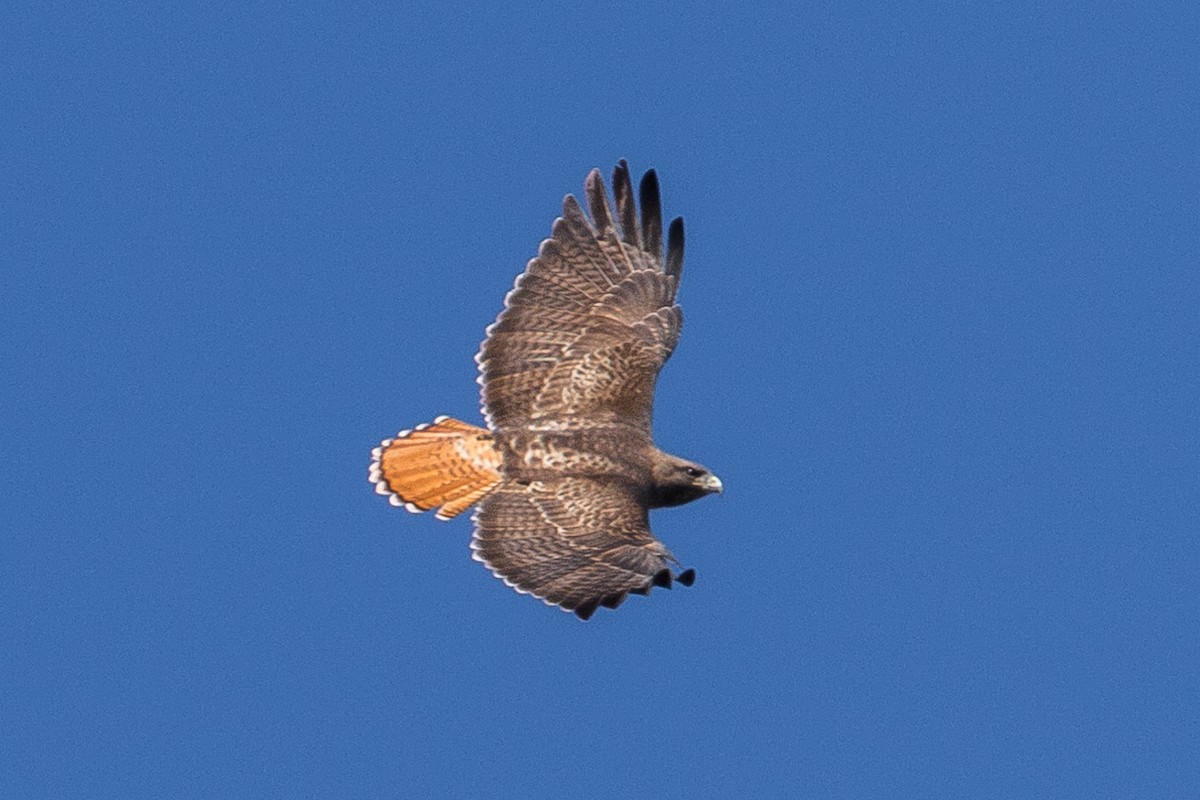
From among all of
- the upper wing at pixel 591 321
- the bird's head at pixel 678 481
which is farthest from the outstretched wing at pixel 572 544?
the upper wing at pixel 591 321

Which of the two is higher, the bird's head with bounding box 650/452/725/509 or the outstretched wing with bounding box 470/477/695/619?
the bird's head with bounding box 650/452/725/509

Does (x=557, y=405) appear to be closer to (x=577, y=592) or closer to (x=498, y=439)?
(x=498, y=439)

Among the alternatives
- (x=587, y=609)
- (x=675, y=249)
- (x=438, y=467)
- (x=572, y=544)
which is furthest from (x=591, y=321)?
(x=587, y=609)

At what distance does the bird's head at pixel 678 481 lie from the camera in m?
14.7

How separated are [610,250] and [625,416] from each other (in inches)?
43.1

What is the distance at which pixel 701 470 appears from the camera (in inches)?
580

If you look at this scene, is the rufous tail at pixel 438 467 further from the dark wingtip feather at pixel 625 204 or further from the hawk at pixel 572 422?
the dark wingtip feather at pixel 625 204

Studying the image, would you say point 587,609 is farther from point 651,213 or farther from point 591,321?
point 651,213

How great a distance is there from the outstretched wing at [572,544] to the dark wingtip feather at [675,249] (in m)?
1.69

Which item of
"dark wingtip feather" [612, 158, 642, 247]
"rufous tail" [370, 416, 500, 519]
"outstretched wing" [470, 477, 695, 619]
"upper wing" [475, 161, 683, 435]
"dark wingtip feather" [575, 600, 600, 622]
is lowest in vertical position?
"dark wingtip feather" [575, 600, 600, 622]

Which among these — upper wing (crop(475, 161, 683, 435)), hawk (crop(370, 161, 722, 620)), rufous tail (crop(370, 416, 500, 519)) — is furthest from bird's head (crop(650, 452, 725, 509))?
rufous tail (crop(370, 416, 500, 519))

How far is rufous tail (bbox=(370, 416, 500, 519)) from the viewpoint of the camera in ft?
47.2

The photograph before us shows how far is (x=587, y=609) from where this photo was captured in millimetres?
12867

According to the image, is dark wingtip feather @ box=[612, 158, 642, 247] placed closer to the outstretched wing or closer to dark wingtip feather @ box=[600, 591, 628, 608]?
the outstretched wing
